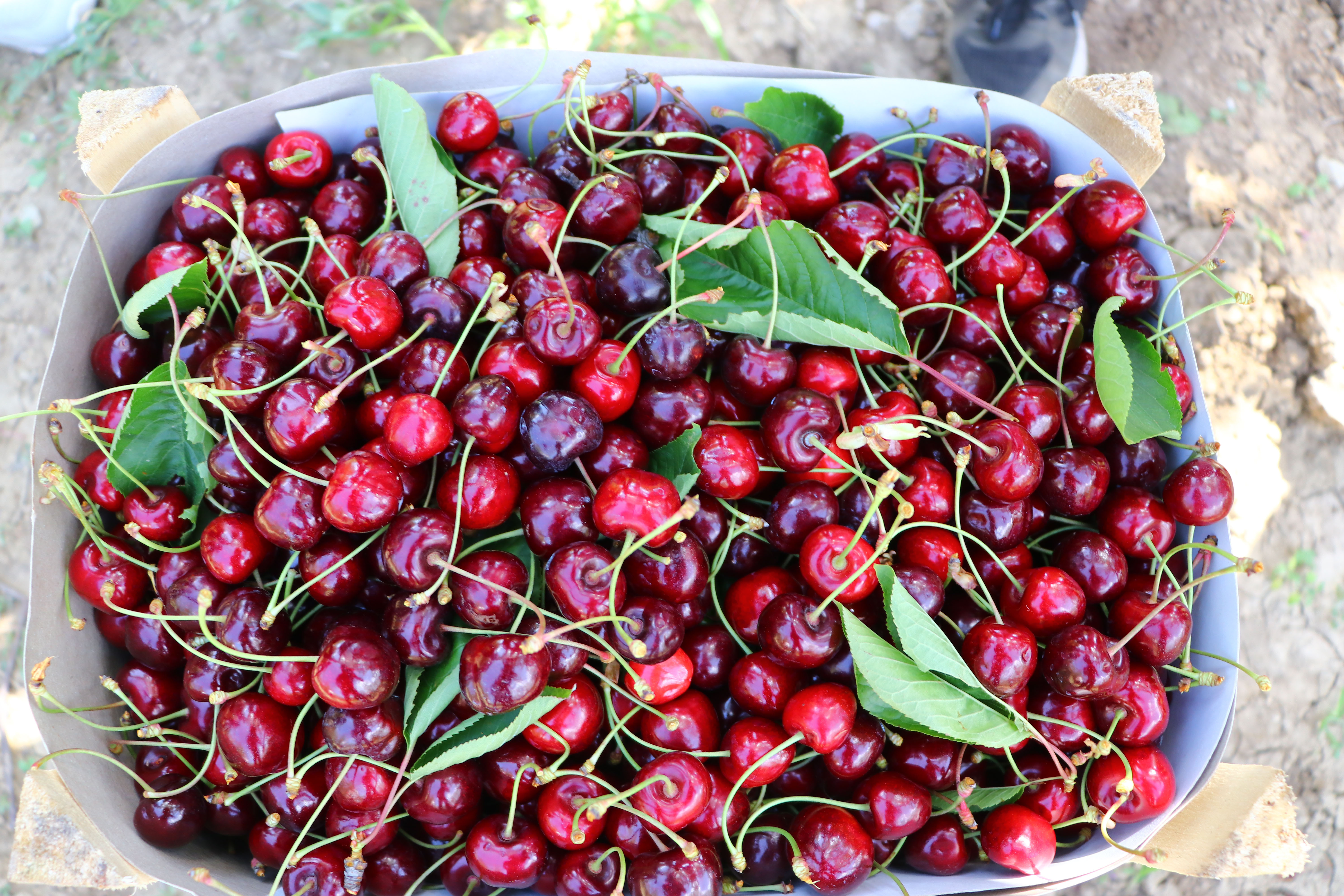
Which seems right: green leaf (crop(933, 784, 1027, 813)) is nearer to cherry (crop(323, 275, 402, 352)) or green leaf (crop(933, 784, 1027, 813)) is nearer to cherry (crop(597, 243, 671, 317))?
cherry (crop(597, 243, 671, 317))

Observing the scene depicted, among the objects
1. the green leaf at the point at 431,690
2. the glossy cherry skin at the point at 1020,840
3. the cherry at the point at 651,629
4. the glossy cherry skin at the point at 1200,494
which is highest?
the glossy cherry skin at the point at 1200,494

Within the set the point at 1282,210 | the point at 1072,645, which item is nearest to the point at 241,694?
the point at 1072,645

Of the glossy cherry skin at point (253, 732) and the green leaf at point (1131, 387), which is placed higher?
the green leaf at point (1131, 387)

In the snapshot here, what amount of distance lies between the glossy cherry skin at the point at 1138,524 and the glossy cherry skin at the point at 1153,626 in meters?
0.08

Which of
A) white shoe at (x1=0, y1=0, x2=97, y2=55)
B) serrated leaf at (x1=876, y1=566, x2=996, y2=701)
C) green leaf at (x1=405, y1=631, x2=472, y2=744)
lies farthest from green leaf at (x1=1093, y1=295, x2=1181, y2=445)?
white shoe at (x1=0, y1=0, x2=97, y2=55)

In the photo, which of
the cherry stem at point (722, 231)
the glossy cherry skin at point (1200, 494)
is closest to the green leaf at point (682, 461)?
the cherry stem at point (722, 231)

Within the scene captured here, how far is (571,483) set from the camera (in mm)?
1307

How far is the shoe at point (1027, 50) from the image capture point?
9.43 feet

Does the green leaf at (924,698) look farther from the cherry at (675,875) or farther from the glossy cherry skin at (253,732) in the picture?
the glossy cherry skin at (253,732)

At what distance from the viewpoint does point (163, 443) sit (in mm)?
1485

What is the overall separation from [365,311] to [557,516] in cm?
45

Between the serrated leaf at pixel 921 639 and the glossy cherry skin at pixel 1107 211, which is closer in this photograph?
the serrated leaf at pixel 921 639

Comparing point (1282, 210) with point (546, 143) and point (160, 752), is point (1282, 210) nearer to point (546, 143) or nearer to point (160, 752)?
point (546, 143)

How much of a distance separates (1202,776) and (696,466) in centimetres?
103
